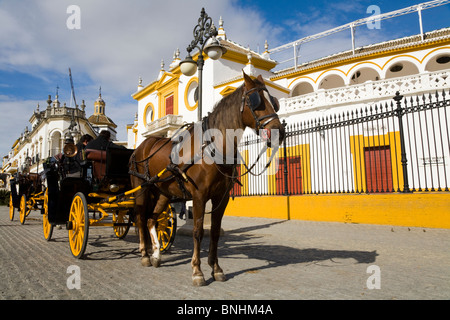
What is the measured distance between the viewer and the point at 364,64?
19938 millimetres

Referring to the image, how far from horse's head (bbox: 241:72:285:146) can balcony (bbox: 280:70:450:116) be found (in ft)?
39.8

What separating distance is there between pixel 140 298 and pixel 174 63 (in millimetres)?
26346

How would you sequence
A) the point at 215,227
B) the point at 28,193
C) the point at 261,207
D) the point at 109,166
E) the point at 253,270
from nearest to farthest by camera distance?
the point at 215,227 < the point at 253,270 < the point at 109,166 < the point at 28,193 < the point at 261,207

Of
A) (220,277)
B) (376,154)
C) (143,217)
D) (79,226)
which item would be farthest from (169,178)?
(376,154)

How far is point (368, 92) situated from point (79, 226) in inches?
534

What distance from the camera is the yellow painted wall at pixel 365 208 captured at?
7.09 m

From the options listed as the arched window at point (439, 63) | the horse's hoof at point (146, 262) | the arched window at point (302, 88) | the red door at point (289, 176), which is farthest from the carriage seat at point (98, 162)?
the arched window at point (439, 63)

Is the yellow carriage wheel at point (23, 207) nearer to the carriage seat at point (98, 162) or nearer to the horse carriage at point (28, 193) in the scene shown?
the horse carriage at point (28, 193)

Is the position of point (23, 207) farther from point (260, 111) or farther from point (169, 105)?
point (169, 105)

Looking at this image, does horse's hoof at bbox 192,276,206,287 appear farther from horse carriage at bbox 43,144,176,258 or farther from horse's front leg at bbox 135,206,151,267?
horse carriage at bbox 43,144,176,258

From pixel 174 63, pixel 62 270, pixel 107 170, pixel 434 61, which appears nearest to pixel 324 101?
pixel 434 61

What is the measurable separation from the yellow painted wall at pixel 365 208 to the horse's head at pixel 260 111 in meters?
6.27

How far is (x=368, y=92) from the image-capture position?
13562 mm

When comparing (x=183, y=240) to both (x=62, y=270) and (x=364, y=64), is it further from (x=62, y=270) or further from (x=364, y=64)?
(x=364, y=64)
